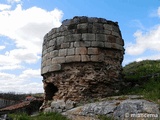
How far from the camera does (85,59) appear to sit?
8.68 m

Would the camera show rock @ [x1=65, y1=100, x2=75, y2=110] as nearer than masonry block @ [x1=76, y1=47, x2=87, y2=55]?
Yes

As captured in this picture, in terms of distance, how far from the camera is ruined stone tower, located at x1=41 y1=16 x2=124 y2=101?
8703 millimetres

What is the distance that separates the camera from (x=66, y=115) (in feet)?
25.2

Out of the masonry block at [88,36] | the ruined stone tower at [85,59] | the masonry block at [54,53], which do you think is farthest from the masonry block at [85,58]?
the masonry block at [54,53]

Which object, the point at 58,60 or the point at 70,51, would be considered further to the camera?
the point at 58,60

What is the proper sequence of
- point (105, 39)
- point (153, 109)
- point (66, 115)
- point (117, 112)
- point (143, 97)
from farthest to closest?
point (105, 39)
point (66, 115)
point (143, 97)
point (117, 112)
point (153, 109)

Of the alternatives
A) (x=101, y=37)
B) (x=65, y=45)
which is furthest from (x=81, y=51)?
(x=101, y=37)

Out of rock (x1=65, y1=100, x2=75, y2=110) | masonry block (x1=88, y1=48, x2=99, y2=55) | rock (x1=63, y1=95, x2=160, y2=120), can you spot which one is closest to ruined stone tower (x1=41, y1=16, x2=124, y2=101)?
masonry block (x1=88, y1=48, x2=99, y2=55)

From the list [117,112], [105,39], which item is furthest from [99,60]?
[117,112]

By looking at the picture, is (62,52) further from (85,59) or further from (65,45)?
(85,59)

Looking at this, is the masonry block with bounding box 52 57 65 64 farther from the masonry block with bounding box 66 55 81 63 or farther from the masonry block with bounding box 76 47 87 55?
the masonry block with bounding box 76 47 87 55

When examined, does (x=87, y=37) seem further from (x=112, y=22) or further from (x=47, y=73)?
(x=47, y=73)

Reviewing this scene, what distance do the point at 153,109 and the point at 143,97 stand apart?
965mm

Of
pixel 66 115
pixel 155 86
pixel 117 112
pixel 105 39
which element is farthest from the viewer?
pixel 105 39
